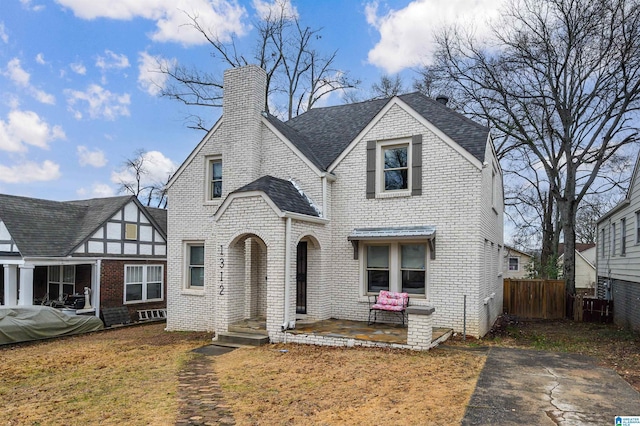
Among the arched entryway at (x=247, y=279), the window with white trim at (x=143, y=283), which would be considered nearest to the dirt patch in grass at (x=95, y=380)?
the arched entryway at (x=247, y=279)

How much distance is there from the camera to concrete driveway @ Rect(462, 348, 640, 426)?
5230 mm

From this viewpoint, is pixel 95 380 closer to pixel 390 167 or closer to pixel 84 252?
pixel 390 167

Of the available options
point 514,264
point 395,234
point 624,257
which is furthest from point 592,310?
point 514,264

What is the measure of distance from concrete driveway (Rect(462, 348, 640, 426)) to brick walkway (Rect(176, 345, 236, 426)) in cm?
316

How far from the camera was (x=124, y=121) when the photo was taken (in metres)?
21.9

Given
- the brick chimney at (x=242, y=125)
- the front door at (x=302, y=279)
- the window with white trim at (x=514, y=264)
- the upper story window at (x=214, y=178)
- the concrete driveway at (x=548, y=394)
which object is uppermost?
the brick chimney at (x=242, y=125)

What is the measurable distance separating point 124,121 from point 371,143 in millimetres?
15411

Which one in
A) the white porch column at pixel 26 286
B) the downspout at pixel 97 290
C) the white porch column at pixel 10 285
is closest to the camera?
the white porch column at pixel 26 286

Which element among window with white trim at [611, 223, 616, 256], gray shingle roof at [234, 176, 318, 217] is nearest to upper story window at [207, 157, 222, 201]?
gray shingle roof at [234, 176, 318, 217]

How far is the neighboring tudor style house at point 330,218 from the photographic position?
10.8 metres

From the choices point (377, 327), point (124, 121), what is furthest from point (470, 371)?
point (124, 121)

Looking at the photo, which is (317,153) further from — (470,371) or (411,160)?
(470,371)

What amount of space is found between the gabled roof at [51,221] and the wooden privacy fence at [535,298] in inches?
649

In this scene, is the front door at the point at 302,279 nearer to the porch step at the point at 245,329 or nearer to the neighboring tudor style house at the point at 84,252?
the porch step at the point at 245,329
